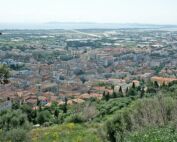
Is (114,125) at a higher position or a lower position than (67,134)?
higher

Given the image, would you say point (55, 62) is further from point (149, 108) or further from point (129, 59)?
point (149, 108)

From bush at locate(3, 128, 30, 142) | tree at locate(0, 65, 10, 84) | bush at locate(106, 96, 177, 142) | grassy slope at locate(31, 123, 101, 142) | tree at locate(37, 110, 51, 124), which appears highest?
tree at locate(0, 65, 10, 84)

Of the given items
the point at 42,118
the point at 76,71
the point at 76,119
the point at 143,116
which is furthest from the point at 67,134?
the point at 76,71

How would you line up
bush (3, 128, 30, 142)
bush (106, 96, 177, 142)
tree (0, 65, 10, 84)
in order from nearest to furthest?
tree (0, 65, 10, 84)
bush (106, 96, 177, 142)
bush (3, 128, 30, 142)

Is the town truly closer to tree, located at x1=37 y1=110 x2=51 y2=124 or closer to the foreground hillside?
tree, located at x1=37 y1=110 x2=51 y2=124

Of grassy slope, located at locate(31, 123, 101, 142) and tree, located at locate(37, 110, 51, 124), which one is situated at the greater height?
grassy slope, located at locate(31, 123, 101, 142)

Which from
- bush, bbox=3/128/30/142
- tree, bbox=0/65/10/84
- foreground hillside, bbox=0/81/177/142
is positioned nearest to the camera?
tree, bbox=0/65/10/84

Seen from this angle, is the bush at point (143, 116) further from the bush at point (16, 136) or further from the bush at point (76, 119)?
the bush at point (76, 119)

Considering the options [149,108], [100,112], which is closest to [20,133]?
[149,108]

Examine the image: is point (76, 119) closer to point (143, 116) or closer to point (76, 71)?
point (143, 116)

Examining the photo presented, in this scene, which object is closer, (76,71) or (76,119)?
(76,119)

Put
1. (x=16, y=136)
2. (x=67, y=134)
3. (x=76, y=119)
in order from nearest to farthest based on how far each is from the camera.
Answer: (x=16, y=136)
(x=67, y=134)
(x=76, y=119)

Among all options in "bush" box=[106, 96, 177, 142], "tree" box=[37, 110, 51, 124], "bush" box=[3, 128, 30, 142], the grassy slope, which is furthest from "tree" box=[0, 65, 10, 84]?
"tree" box=[37, 110, 51, 124]
